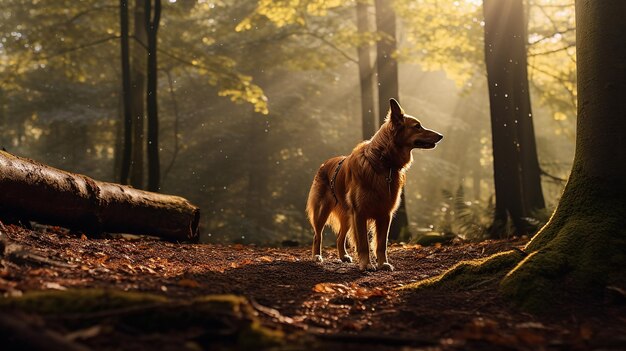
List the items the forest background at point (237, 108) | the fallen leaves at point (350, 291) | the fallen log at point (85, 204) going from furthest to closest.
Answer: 1. the forest background at point (237, 108)
2. the fallen log at point (85, 204)
3. the fallen leaves at point (350, 291)

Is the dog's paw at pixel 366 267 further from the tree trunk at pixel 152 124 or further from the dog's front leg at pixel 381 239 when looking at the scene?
the tree trunk at pixel 152 124

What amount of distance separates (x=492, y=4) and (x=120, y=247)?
852 cm

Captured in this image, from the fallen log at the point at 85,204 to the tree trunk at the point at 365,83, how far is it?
6.38 metres

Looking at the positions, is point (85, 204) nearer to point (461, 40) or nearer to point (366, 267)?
point (366, 267)

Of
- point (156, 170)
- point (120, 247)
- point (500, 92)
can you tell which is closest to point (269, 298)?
point (120, 247)

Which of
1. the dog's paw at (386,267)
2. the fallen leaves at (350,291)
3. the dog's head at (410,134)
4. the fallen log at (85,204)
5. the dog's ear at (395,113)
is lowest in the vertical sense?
the dog's paw at (386,267)

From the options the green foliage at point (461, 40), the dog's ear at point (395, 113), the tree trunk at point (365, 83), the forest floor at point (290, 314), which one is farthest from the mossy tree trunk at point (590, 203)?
the green foliage at point (461, 40)

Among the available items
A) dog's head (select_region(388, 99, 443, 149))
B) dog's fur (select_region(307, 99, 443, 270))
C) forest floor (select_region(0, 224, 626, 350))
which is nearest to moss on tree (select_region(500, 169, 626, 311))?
forest floor (select_region(0, 224, 626, 350))

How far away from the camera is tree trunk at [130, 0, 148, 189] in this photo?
14703 millimetres

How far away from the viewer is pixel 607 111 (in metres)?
4.95

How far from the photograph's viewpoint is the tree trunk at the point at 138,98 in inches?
579

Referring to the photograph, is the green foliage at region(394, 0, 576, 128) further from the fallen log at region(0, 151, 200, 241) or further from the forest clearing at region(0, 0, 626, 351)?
the fallen log at region(0, 151, 200, 241)

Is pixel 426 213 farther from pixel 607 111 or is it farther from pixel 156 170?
pixel 607 111

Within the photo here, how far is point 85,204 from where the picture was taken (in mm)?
8141
